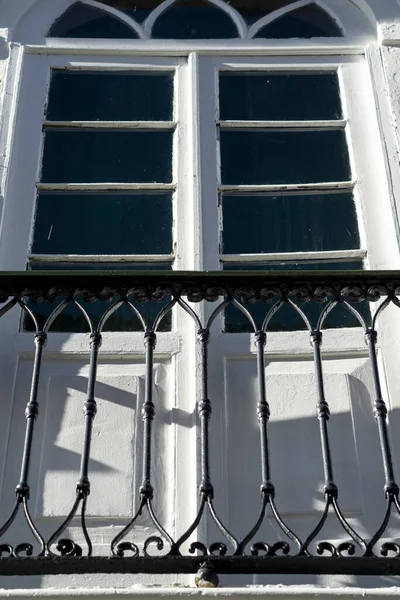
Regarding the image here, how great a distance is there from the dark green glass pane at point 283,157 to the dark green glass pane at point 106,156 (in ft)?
0.94

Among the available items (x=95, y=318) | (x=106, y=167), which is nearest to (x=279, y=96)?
(x=106, y=167)

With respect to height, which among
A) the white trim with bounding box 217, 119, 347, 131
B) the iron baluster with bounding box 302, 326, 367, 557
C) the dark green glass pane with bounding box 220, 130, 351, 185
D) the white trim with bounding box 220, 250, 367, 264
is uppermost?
the white trim with bounding box 217, 119, 347, 131


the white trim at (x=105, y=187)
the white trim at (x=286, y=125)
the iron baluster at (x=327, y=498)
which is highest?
the white trim at (x=286, y=125)

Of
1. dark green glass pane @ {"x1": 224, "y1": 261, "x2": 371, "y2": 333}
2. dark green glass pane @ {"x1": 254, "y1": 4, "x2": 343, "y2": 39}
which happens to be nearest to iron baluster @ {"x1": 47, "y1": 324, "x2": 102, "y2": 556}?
dark green glass pane @ {"x1": 224, "y1": 261, "x2": 371, "y2": 333}

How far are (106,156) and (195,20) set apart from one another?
105cm

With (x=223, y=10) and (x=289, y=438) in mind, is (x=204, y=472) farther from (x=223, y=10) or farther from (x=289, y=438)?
(x=223, y=10)

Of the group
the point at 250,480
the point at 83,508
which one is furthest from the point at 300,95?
the point at 83,508

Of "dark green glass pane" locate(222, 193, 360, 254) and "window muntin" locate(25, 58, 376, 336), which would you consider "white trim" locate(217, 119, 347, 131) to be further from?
"dark green glass pane" locate(222, 193, 360, 254)

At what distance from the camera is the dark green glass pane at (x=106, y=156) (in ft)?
18.2

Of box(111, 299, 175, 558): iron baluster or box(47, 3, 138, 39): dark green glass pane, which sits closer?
box(111, 299, 175, 558): iron baluster

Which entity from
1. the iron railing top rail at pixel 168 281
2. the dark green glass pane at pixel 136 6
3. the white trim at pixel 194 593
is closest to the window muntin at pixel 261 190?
the dark green glass pane at pixel 136 6

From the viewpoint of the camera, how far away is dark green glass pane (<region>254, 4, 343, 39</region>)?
620cm

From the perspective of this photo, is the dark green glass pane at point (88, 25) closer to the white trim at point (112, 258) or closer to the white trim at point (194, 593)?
the white trim at point (112, 258)

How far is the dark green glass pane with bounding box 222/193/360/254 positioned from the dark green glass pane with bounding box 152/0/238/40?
1139mm
